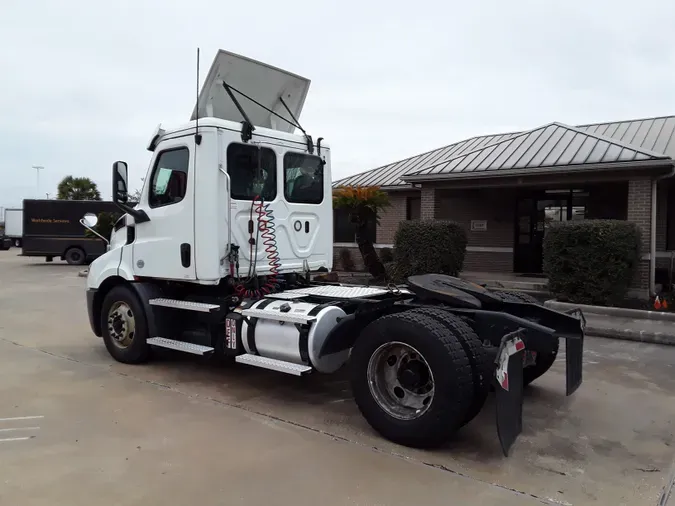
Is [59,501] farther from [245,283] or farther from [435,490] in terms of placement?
[245,283]

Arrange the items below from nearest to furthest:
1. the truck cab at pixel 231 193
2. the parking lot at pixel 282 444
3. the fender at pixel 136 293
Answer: the parking lot at pixel 282 444 → the truck cab at pixel 231 193 → the fender at pixel 136 293

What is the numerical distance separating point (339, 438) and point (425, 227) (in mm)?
8725

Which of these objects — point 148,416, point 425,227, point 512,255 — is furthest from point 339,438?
point 512,255

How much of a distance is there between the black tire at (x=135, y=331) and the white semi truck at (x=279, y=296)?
2cm

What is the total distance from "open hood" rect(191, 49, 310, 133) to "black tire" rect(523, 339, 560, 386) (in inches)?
161

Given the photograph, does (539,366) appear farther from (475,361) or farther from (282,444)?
(282,444)

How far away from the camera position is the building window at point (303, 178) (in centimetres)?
655

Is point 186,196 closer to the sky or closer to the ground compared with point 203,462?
closer to the sky

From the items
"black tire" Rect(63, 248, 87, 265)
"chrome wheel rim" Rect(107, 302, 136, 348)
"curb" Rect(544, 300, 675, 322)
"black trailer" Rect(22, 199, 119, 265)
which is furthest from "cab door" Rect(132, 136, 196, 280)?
"black tire" Rect(63, 248, 87, 265)

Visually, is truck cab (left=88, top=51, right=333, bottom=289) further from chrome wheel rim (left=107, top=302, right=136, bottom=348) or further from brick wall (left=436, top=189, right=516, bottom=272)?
brick wall (left=436, top=189, right=516, bottom=272)

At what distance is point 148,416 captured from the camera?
4.98 metres

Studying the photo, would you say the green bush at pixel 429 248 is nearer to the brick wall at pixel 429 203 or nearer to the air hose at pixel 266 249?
the brick wall at pixel 429 203

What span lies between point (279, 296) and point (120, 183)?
2312mm


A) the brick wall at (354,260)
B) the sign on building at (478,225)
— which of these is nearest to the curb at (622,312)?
the sign on building at (478,225)
